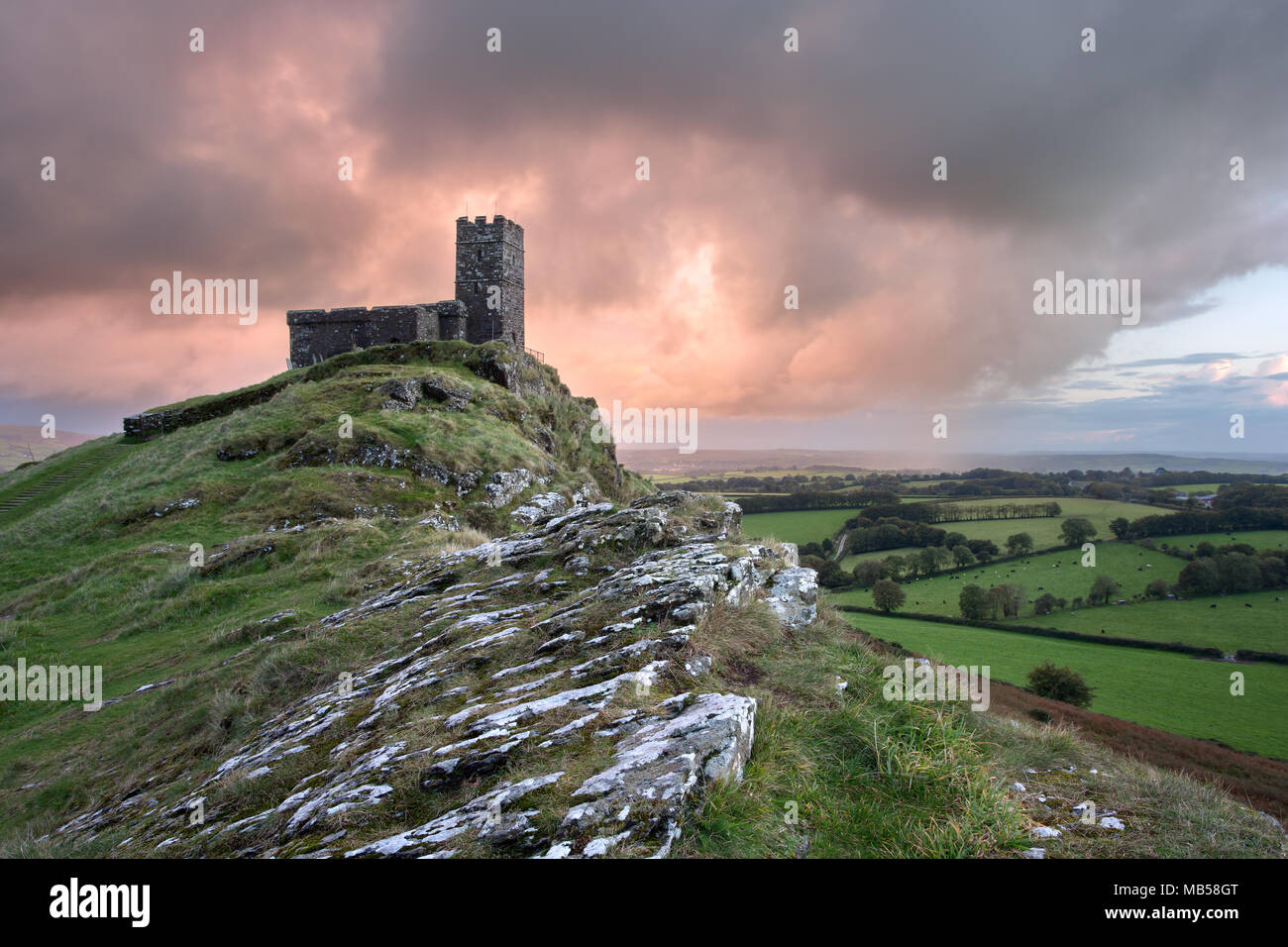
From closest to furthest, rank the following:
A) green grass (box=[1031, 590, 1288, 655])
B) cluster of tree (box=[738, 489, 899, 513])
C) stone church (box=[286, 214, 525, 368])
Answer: stone church (box=[286, 214, 525, 368]) → green grass (box=[1031, 590, 1288, 655]) → cluster of tree (box=[738, 489, 899, 513])

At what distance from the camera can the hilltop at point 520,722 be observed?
3959 millimetres

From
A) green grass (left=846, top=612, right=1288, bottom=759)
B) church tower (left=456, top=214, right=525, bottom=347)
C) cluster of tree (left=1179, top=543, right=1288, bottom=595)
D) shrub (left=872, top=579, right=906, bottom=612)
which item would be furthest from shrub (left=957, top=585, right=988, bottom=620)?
church tower (left=456, top=214, right=525, bottom=347)

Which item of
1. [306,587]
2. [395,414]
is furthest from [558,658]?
[395,414]

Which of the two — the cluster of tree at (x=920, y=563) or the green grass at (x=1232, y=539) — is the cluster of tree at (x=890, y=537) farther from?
the green grass at (x=1232, y=539)

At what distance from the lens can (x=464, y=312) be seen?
4912 cm

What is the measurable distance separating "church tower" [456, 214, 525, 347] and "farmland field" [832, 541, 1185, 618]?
47.1 metres

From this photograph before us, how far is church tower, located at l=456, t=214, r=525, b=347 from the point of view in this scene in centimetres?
4878

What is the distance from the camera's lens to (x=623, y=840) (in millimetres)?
3396

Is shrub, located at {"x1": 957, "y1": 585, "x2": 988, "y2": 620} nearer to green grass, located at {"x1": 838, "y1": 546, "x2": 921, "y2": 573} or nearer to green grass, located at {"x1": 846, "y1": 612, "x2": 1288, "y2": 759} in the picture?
green grass, located at {"x1": 846, "y1": 612, "x2": 1288, "y2": 759}

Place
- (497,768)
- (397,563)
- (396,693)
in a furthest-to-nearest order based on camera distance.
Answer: (397,563)
(396,693)
(497,768)

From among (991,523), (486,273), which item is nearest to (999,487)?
(991,523)
